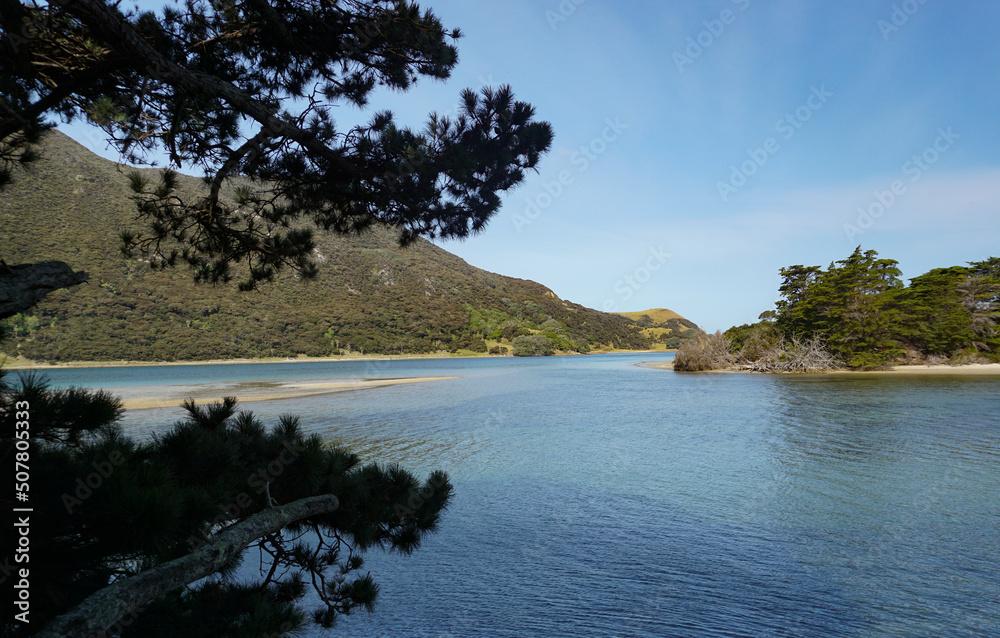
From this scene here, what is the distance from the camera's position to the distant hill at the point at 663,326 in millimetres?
126812

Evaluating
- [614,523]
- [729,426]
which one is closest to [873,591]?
[614,523]

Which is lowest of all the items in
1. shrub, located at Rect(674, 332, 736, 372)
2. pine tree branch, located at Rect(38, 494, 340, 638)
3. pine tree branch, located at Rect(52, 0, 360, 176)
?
pine tree branch, located at Rect(38, 494, 340, 638)

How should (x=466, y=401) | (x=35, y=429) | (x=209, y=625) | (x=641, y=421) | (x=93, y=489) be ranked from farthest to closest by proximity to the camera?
(x=466, y=401), (x=641, y=421), (x=209, y=625), (x=35, y=429), (x=93, y=489)

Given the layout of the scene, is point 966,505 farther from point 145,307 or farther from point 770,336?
point 145,307

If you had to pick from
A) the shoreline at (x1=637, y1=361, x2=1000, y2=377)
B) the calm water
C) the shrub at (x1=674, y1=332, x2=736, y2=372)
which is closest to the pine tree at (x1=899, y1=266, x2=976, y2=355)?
the shoreline at (x1=637, y1=361, x2=1000, y2=377)

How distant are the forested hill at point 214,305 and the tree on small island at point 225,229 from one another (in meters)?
0.62

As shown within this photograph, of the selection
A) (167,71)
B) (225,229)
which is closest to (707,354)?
(225,229)

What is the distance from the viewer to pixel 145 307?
56.2m

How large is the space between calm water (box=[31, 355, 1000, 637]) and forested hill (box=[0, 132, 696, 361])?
3.69 meters

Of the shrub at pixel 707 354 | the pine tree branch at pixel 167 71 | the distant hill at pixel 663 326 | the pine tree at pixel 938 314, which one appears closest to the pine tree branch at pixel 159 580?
the pine tree branch at pixel 167 71

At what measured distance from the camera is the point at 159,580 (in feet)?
5.80

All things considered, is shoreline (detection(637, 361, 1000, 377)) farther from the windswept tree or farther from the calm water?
the calm water

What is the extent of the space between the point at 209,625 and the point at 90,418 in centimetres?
121

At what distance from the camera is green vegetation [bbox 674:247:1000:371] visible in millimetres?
32469
